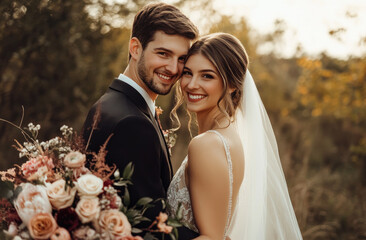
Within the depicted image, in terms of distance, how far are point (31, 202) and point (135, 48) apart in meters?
1.68

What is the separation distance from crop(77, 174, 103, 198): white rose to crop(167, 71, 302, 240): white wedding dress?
114cm

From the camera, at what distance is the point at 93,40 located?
722cm

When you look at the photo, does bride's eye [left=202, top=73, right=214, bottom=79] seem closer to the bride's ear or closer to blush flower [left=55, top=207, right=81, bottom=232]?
the bride's ear

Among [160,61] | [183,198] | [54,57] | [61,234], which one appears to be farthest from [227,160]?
[54,57]

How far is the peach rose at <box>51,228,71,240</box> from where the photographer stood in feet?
5.81

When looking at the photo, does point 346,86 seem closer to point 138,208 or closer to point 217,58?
point 217,58

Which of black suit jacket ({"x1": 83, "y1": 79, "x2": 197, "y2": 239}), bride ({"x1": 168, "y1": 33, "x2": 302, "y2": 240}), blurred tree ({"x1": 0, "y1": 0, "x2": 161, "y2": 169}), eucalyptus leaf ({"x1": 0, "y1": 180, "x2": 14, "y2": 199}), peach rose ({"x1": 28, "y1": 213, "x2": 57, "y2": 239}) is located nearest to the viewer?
peach rose ({"x1": 28, "y1": 213, "x2": 57, "y2": 239})

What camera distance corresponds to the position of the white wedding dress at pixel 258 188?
10.1 feet

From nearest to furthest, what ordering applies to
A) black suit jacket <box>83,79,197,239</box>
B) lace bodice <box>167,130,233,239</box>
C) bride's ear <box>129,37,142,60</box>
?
black suit jacket <box>83,79,197,239</box> < lace bodice <box>167,130,233,239</box> < bride's ear <box>129,37,142,60</box>

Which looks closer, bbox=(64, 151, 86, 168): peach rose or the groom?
bbox=(64, 151, 86, 168): peach rose

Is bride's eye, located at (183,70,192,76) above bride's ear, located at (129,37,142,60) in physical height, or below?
below

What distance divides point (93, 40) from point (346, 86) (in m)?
5.95

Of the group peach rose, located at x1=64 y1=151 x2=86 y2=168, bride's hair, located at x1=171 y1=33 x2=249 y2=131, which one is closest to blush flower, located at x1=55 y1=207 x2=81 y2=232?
peach rose, located at x1=64 y1=151 x2=86 y2=168

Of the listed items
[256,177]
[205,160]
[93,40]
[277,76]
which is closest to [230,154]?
[205,160]
